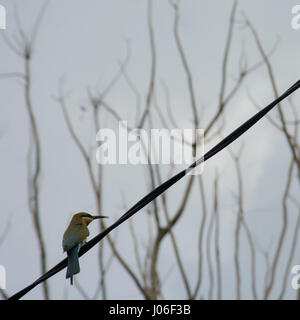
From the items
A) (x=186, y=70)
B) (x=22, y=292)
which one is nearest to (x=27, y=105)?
(x=186, y=70)

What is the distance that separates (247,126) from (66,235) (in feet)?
3.49

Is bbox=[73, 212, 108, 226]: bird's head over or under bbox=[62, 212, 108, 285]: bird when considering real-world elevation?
over

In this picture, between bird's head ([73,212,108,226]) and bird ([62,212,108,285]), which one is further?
bird's head ([73,212,108,226])

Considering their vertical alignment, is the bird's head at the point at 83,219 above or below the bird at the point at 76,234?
above

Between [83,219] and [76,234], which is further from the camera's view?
[83,219]

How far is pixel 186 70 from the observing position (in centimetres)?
467

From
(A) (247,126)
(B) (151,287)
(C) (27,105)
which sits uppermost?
(C) (27,105)

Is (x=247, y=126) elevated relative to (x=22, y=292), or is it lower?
elevated

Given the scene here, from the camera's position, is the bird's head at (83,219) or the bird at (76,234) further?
the bird's head at (83,219)
